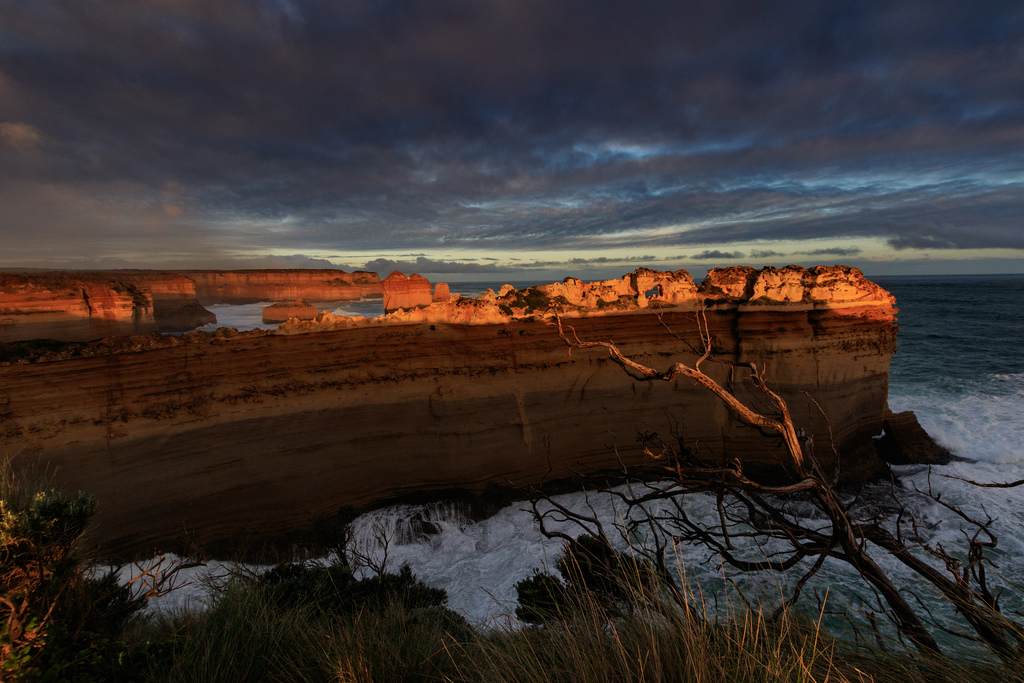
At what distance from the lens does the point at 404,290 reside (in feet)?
74.6

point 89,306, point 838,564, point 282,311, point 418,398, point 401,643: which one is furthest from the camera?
point 282,311

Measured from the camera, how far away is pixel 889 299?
1287 centimetres

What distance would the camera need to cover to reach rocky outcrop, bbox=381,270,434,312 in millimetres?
22297

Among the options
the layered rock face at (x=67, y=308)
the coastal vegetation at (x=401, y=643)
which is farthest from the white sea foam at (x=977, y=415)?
the layered rock face at (x=67, y=308)

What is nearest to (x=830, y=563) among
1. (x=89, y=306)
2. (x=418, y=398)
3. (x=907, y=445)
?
(x=907, y=445)

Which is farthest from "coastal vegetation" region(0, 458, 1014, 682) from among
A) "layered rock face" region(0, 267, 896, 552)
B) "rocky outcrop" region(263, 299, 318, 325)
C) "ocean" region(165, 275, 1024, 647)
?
"rocky outcrop" region(263, 299, 318, 325)

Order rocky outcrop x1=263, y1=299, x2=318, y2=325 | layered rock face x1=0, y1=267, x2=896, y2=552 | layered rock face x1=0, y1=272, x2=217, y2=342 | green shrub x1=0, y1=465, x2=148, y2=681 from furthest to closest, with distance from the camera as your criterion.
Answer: rocky outcrop x1=263, y1=299, x2=318, y2=325, layered rock face x1=0, y1=272, x2=217, y2=342, layered rock face x1=0, y1=267, x2=896, y2=552, green shrub x1=0, y1=465, x2=148, y2=681

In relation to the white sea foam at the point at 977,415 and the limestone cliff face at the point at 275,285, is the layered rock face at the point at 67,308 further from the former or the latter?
the limestone cliff face at the point at 275,285

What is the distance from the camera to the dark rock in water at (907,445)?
42.7ft

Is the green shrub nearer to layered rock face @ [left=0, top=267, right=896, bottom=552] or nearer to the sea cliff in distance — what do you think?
layered rock face @ [left=0, top=267, right=896, bottom=552]

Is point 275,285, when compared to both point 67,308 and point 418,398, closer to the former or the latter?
point 67,308

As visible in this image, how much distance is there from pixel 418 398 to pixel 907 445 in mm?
15086

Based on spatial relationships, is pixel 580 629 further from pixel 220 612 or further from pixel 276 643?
pixel 220 612

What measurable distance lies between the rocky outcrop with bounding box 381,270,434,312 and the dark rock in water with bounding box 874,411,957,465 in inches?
755
